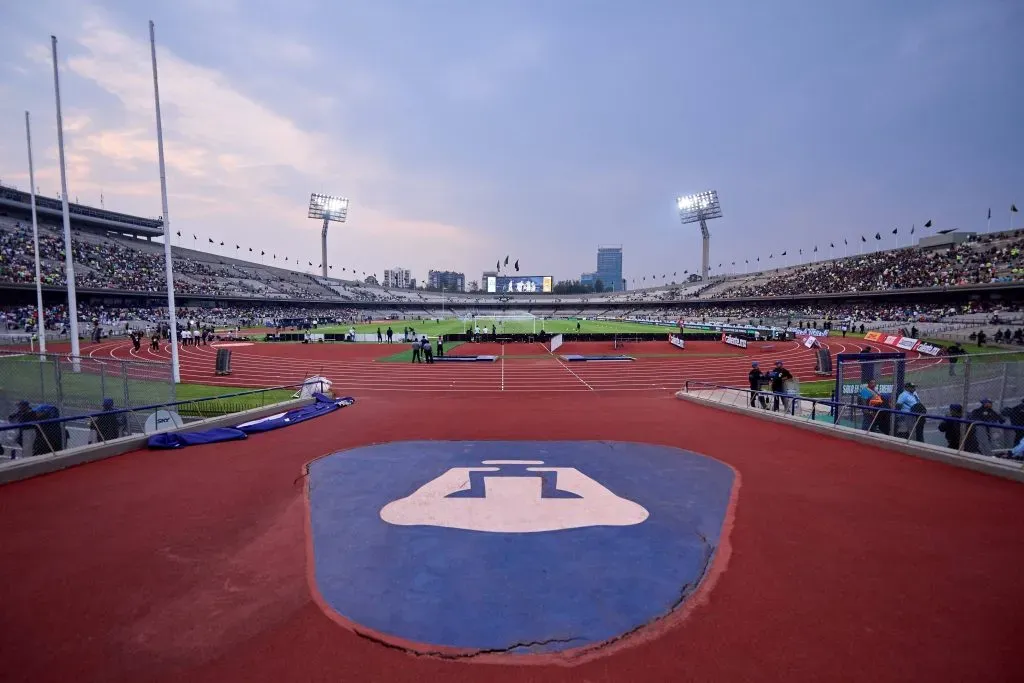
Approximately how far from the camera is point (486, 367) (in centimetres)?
2812

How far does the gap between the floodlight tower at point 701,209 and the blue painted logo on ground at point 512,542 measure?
109619mm

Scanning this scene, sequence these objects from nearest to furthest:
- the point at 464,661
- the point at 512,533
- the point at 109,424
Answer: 1. the point at 464,661
2. the point at 512,533
3. the point at 109,424

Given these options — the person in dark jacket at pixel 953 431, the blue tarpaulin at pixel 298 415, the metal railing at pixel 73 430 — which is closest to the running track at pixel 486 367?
the blue tarpaulin at pixel 298 415

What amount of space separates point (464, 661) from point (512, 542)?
2.04 meters

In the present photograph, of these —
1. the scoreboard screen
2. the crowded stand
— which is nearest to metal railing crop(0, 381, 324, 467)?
the crowded stand

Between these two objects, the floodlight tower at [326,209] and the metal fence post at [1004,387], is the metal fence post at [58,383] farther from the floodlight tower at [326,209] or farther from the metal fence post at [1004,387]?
the floodlight tower at [326,209]

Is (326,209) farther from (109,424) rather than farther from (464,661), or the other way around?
A: (464,661)

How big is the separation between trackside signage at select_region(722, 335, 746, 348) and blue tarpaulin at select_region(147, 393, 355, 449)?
3417cm

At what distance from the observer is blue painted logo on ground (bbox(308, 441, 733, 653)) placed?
4.44 m

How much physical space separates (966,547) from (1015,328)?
4537 cm

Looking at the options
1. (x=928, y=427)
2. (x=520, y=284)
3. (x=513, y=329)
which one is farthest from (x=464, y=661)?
(x=520, y=284)

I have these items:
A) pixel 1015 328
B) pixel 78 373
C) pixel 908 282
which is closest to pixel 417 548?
pixel 78 373

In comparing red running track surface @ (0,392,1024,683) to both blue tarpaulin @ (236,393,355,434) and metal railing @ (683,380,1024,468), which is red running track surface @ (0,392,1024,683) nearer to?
metal railing @ (683,380,1024,468)

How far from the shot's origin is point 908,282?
208 ft
